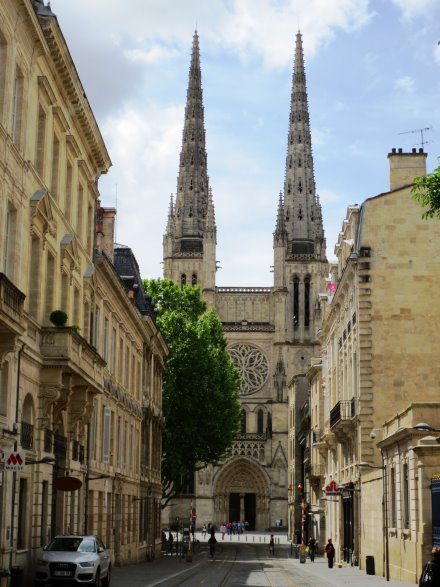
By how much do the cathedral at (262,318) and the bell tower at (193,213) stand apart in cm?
13

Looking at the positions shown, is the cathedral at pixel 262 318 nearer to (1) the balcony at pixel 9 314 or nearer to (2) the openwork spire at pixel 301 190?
(2) the openwork spire at pixel 301 190

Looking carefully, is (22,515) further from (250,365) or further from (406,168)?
(250,365)

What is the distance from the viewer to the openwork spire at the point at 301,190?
121500 mm

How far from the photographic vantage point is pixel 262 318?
119 m

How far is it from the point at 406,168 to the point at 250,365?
74.3m

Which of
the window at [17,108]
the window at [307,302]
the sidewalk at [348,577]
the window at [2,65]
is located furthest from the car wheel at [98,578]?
the window at [307,302]

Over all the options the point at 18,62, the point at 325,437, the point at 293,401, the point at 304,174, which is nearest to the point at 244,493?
the point at 293,401

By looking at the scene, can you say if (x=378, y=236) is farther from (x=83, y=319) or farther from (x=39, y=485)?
(x=39, y=485)

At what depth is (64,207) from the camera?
27.7 meters

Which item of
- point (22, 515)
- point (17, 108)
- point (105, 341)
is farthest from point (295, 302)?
point (17, 108)

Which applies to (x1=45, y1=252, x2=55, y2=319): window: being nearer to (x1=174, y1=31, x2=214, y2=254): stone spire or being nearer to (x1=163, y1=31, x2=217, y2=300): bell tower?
(x1=163, y1=31, x2=217, y2=300): bell tower

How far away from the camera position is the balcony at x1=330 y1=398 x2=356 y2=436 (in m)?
42.4

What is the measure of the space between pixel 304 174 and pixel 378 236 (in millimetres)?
85707

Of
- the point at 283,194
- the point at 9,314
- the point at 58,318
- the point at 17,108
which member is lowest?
A: the point at 9,314
